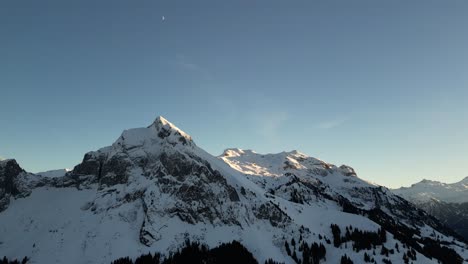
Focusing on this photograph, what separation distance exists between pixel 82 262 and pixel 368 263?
5831 inches

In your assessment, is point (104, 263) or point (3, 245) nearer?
point (104, 263)

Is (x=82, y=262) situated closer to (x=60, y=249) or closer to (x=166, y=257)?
(x=60, y=249)

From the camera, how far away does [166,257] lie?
196 m

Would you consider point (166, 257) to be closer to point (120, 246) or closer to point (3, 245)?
point (120, 246)

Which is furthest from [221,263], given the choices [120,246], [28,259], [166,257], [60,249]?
[28,259]

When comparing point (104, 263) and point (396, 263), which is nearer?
point (104, 263)

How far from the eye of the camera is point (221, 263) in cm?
19988

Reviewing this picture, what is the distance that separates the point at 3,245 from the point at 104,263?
2429 inches

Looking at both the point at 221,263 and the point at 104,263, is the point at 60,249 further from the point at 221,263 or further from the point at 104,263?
the point at 221,263

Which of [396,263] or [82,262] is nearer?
[82,262]

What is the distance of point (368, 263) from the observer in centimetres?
19875

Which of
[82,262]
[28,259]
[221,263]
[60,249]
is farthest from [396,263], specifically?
[28,259]

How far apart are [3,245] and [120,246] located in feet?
206

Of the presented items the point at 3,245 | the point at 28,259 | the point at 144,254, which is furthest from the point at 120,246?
the point at 3,245
